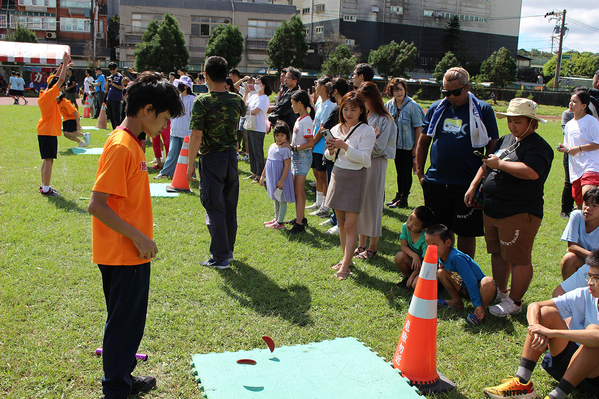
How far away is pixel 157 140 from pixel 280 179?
16.4 feet

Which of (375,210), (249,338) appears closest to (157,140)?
(375,210)

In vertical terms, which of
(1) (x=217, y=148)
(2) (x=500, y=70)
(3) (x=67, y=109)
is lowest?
(1) (x=217, y=148)

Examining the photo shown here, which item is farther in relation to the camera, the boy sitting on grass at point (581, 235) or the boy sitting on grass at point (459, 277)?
the boy sitting on grass at point (459, 277)

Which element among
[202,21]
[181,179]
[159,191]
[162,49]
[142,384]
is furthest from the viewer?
[202,21]

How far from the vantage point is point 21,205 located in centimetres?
734

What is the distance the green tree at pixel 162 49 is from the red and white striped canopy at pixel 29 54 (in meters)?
11.4

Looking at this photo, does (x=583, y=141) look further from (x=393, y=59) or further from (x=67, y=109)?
(x=393, y=59)

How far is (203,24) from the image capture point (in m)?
64.6

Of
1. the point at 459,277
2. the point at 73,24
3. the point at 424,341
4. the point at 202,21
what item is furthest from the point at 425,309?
the point at 73,24

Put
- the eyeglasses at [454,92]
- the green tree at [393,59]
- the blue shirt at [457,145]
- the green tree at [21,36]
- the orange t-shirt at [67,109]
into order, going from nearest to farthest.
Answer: the eyeglasses at [454,92] < the blue shirt at [457,145] < the orange t-shirt at [67,109] < the green tree at [21,36] < the green tree at [393,59]

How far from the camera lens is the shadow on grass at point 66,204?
7.30m

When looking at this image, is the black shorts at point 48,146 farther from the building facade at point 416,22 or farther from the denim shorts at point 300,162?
the building facade at point 416,22

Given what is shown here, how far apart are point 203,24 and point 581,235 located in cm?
6735

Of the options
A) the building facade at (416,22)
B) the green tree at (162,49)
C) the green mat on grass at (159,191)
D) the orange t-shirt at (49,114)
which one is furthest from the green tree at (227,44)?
the orange t-shirt at (49,114)
